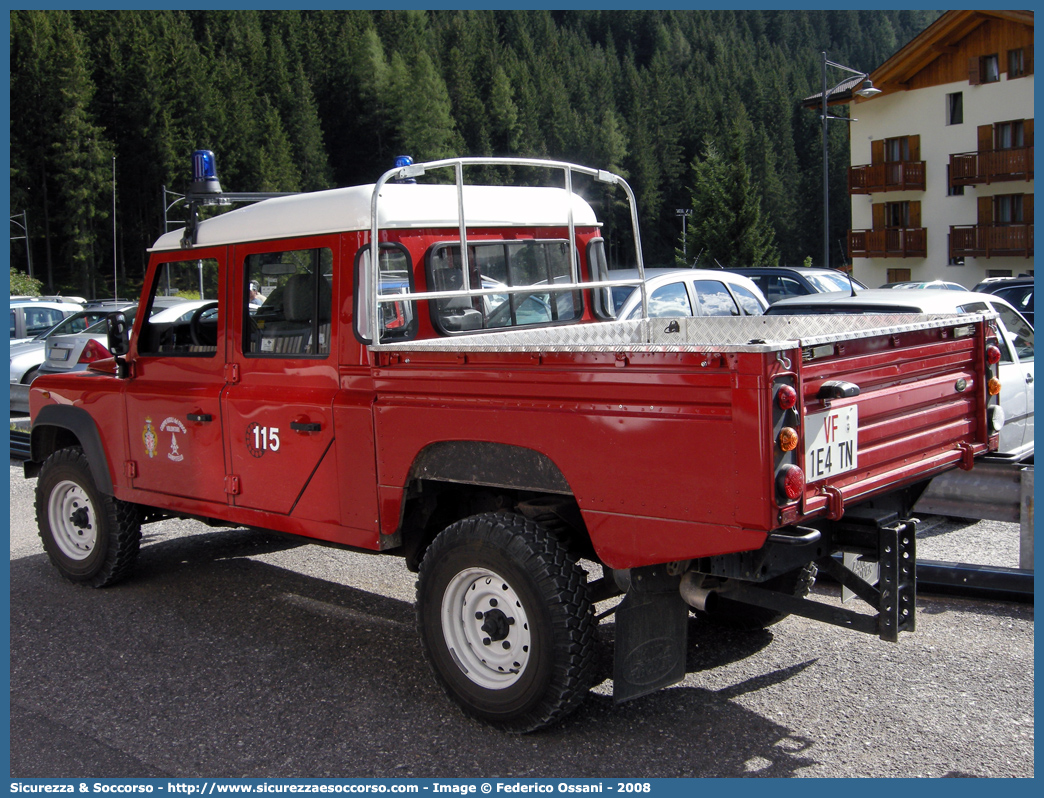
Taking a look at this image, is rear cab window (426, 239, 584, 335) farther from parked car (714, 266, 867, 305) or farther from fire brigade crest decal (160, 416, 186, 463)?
parked car (714, 266, 867, 305)

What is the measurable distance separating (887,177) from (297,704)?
1882 inches

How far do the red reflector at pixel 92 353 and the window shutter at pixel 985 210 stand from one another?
136 feet

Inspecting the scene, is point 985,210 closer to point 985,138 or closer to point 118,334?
point 985,138

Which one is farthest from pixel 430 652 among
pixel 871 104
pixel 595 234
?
pixel 871 104

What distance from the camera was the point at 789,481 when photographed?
3.16 metres

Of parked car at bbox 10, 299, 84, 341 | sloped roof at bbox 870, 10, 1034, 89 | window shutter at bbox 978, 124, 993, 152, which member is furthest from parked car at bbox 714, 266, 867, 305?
window shutter at bbox 978, 124, 993, 152

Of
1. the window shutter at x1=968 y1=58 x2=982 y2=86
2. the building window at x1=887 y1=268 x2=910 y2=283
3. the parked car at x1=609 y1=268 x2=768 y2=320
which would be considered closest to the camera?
the parked car at x1=609 y1=268 x2=768 y2=320

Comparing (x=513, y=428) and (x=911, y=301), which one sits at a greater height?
(x=911, y=301)

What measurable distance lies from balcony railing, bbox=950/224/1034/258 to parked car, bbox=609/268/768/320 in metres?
34.8

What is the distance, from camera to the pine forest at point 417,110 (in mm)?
76938

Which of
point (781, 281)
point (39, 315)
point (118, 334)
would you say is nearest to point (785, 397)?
point (118, 334)

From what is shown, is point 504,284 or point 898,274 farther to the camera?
point 898,274

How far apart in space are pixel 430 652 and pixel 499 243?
2.19m

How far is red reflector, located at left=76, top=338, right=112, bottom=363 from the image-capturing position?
11447 millimetres
